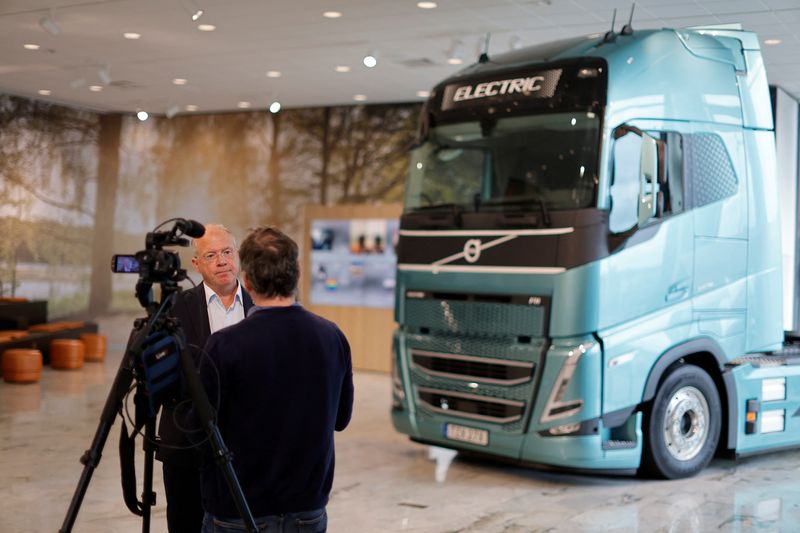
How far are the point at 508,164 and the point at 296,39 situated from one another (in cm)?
388

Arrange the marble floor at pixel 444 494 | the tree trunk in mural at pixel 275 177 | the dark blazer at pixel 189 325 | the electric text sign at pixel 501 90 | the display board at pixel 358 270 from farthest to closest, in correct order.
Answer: the tree trunk in mural at pixel 275 177, the display board at pixel 358 270, the electric text sign at pixel 501 90, the marble floor at pixel 444 494, the dark blazer at pixel 189 325

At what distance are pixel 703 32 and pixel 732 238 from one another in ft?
4.82

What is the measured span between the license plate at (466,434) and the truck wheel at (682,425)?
1066 mm

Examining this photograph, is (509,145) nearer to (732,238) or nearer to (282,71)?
(732,238)

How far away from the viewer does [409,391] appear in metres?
7.06

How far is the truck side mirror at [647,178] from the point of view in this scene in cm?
641

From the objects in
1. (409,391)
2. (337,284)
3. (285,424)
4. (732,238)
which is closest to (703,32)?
(732,238)

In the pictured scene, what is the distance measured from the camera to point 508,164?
22.1 ft

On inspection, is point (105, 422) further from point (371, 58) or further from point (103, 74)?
point (103, 74)

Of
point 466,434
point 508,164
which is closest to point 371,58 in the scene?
point 508,164

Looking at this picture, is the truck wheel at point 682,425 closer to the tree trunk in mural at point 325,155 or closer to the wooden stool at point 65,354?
Result: the tree trunk in mural at point 325,155

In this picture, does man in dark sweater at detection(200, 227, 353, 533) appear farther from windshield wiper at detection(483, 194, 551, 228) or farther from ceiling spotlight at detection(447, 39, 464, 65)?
ceiling spotlight at detection(447, 39, 464, 65)

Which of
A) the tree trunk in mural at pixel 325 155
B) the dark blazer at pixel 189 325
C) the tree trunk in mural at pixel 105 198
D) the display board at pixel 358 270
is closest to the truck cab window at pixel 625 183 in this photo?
the dark blazer at pixel 189 325

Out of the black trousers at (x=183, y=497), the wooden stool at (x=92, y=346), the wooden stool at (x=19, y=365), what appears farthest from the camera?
the wooden stool at (x=92, y=346)
